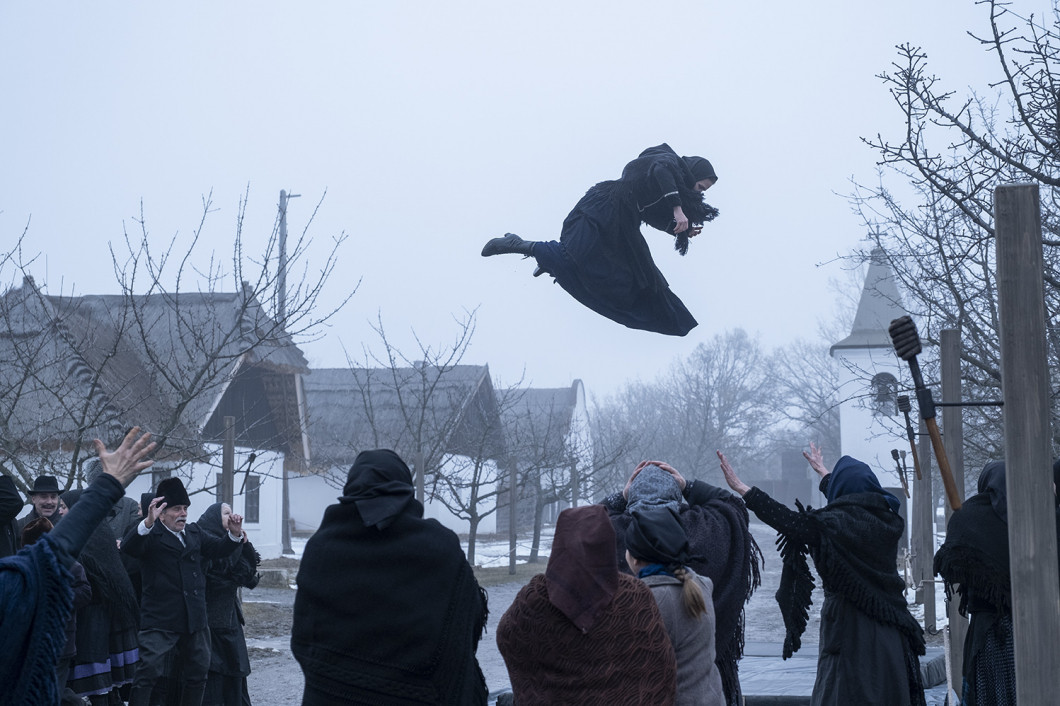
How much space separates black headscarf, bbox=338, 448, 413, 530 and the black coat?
4.64 m

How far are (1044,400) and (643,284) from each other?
2780mm

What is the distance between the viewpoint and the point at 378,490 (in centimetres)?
472

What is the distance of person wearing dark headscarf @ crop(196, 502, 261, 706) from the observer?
9.48 metres

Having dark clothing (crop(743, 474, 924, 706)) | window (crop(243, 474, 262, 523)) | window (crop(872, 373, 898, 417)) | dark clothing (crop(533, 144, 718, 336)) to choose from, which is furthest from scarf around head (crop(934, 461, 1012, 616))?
window (crop(243, 474, 262, 523))

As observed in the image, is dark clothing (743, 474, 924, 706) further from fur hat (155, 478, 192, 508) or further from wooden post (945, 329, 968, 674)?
fur hat (155, 478, 192, 508)

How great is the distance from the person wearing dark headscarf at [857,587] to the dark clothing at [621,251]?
1290 mm

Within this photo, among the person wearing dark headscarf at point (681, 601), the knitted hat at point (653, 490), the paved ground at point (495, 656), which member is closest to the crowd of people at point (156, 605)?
the paved ground at point (495, 656)

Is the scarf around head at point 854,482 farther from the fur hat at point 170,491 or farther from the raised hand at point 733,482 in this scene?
the fur hat at point 170,491

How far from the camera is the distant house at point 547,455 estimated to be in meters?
30.4

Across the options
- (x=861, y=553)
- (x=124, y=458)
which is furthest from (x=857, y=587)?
(x=124, y=458)

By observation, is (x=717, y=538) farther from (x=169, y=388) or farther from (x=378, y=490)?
(x=169, y=388)

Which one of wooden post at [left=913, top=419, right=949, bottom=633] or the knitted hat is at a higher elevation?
the knitted hat

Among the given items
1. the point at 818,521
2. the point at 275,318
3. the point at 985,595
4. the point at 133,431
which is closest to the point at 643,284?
the point at 818,521

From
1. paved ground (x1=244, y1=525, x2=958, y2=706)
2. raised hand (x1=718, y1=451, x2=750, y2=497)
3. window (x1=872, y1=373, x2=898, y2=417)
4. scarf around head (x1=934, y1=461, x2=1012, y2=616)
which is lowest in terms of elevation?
paved ground (x1=244, y1=525, x2=958, y2=706)
